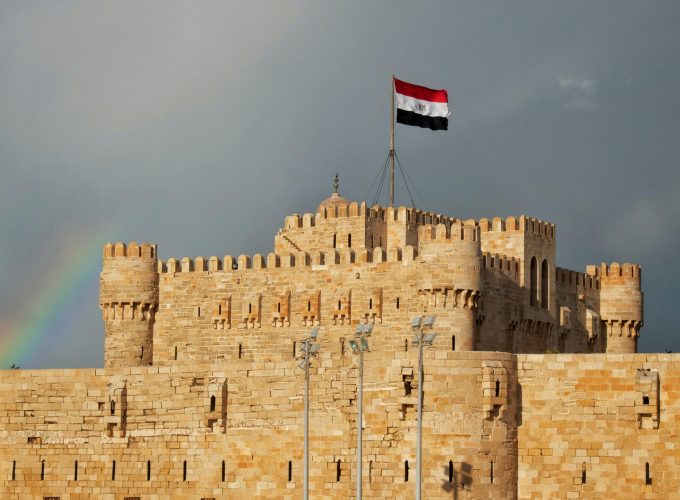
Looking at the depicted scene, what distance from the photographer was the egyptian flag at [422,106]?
293ft

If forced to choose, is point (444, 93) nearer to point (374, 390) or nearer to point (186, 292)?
point (186, 292)

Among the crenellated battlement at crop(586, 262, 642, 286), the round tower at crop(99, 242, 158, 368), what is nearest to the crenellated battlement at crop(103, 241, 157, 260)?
the round tower at crop(99, 242, 158, 368)

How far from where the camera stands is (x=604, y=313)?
91.9 m

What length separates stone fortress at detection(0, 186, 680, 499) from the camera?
6278cm

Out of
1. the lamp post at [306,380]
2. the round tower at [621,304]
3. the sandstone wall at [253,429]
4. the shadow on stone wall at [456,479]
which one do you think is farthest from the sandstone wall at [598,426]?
the round tower at [621,304]

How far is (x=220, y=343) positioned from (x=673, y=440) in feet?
89.9

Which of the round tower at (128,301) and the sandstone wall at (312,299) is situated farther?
the round tower at (128,301)

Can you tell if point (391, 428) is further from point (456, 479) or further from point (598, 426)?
point (598, 426)

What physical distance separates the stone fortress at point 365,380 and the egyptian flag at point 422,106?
4.20 metres

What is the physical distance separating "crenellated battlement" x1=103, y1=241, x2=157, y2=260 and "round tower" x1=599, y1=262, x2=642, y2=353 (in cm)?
1972

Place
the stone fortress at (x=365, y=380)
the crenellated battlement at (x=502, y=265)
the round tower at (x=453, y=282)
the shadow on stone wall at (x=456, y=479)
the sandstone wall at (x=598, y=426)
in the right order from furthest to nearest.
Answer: the crenellated battlement at (x=502, y=265) → the round tower at (x=453, y=282) → the stone fortress at (x=365, y=380) → the shadow on stone wall at (x=456, y=479) → the sandstone wall at (x=598, y=426)

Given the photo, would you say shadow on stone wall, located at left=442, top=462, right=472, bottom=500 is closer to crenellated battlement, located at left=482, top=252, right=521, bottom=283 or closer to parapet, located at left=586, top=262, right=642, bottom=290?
crenellated battlement, located at left=482, top=252, right=521, bottom=283

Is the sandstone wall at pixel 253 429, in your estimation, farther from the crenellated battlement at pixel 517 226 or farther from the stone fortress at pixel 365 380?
the crenellated battlement at pixel 517 226

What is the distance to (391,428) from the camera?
63.7 meters
